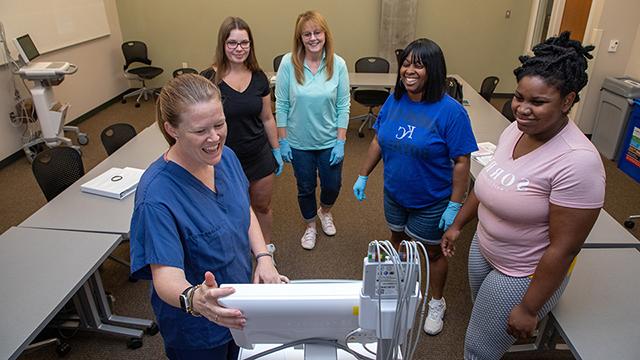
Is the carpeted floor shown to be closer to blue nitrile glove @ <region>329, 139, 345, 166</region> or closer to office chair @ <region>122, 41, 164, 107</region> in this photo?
blue nitrile glove @ <region>329, 139, 345, 166</region>

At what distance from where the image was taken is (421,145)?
1.96m

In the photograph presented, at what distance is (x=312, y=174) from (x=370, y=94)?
2.66 metres

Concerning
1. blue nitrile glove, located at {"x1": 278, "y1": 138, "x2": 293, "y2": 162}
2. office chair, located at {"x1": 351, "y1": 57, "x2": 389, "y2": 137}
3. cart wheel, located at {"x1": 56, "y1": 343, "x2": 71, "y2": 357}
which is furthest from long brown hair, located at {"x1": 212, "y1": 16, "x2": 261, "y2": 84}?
office chair, located at {"x1": 351, "y1": 57, "x2": 389, "y2": 137}

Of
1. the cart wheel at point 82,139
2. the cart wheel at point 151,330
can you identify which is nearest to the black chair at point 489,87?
the cart wheel at point 151,330

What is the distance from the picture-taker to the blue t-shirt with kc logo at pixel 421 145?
6.31 feet

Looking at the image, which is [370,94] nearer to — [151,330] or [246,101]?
[246,101]

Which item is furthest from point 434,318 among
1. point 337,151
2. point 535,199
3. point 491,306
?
point 535,199

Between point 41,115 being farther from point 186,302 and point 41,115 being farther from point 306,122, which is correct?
point 186,302

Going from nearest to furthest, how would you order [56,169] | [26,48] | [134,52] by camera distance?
[56,169] < [26,48] < [134,52]

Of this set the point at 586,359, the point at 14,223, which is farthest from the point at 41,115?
the point at 586,359

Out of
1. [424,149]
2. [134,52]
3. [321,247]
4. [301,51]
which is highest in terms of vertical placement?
[301,51]

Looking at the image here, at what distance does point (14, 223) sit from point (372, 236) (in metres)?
2.89

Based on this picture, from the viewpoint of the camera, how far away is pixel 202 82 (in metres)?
1.19

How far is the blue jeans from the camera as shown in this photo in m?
2.79
